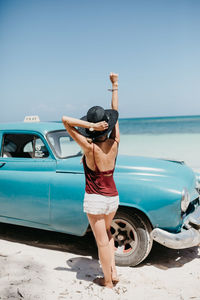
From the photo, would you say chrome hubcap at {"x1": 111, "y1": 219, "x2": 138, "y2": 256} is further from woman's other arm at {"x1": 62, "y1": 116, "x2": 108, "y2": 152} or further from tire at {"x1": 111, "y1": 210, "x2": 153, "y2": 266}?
woman's other arm at {"x1": 62, "y1": 116, "x2": 108, "y2": 152}

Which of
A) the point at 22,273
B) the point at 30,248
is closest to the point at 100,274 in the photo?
the point at 22,273

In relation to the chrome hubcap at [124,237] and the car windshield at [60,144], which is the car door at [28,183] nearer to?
the car windshield at [60,144]

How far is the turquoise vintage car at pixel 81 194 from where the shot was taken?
333 cm

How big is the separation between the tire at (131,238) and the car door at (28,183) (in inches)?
38.6

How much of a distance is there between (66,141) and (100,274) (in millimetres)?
2107

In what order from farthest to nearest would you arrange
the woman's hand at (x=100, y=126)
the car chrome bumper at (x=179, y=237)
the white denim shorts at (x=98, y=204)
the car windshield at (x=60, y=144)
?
1. the car windshield at (x=60, y=144)
2. the car chrome bumper at (x=179, y=237)
3. the white denim shorts at (x=98, y=204)
4. the woman's hand at (x=100, y=126)

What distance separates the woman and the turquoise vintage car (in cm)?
67

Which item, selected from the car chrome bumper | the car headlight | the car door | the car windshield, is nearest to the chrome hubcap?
the car chrome bumper

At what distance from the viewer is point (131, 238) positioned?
3.52 meters

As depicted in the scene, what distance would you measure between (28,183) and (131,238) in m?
1.57

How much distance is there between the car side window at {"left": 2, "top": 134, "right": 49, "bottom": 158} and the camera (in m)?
4.19

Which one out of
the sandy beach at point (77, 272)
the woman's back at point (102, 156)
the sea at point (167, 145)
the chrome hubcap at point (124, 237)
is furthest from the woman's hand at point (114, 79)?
the sandy beach at point (77, 272)

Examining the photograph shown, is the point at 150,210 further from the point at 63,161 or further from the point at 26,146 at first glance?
the point at 26,146

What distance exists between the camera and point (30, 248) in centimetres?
418
